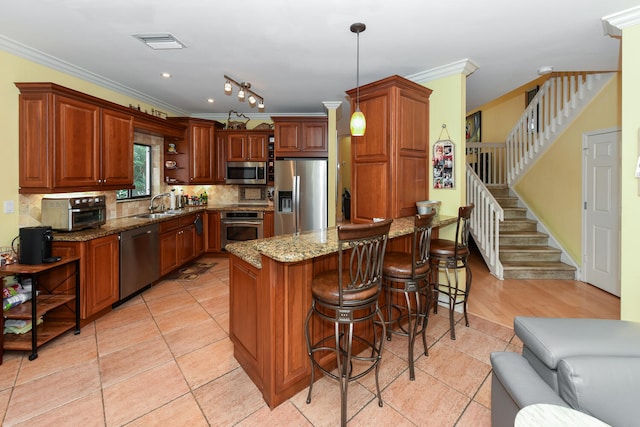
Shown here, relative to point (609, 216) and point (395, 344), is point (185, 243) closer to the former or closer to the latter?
point (395, 344)

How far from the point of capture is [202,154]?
538 cm

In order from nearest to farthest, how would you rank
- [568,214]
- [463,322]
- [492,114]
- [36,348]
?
[36,348] → [463,322] → [568,214] → [492,114]

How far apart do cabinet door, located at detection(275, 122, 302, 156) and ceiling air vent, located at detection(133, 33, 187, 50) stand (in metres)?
2.35

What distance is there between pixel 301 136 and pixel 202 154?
5.89 feet

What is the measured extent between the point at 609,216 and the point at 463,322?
2668 mm

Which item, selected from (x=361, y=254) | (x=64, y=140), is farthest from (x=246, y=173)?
(x=361, y=254)

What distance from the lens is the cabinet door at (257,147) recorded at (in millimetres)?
5605

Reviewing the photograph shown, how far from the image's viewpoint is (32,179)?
2.92m

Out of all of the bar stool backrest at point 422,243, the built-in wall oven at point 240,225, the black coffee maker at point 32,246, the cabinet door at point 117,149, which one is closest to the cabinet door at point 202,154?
the built-in wall oven at point 240,225

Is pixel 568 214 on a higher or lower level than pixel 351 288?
higher

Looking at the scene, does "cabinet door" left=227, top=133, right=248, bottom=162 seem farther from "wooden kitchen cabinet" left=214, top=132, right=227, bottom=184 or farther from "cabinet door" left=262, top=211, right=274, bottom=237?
"cabinet door" left=262, top=211, right=274, bottom=237

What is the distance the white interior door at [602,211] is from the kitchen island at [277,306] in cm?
399

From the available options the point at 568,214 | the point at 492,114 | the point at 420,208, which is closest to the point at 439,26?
the point at 420,208

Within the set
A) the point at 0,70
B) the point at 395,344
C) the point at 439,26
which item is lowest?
the point at 395,344
